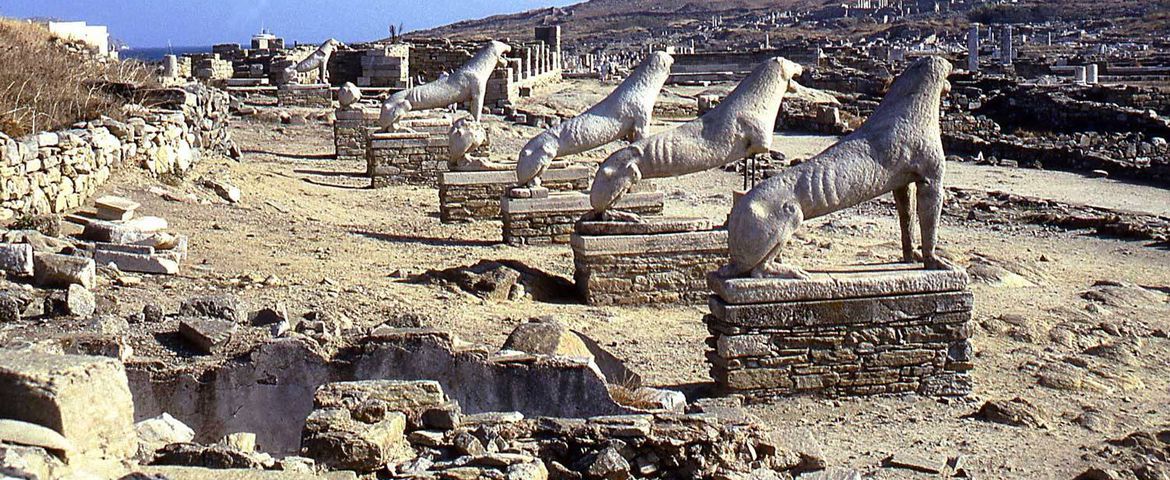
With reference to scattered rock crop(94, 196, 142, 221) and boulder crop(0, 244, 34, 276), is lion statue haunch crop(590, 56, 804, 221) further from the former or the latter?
boulder crop(0, 244, 34, 276)

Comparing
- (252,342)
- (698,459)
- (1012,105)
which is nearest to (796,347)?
(698,459)

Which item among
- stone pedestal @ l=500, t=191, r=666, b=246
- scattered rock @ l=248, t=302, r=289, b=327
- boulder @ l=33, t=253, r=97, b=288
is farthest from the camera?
stone pedestal @ l=500, t=191, r=666, b=246

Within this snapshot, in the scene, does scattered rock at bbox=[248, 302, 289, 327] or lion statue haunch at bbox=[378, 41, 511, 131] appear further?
lion statue haunch at bbox=[378, 41, 511, 131]

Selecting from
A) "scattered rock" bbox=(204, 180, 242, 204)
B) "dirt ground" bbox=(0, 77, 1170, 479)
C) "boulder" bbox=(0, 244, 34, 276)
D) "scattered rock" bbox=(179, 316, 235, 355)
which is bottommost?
"dirt ground" bbox=(0, 77, 1170, 479)

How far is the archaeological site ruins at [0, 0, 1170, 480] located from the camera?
20.1ft

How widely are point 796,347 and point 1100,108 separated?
851 inches

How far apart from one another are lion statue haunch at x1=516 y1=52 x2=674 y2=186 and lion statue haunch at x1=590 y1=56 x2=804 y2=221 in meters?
1.24

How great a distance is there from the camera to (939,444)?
760cm

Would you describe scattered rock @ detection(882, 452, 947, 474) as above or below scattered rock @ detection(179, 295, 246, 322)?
below

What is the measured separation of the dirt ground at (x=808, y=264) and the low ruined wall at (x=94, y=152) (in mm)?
361

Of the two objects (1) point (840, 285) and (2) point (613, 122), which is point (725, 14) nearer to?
(2) point (613, 122)

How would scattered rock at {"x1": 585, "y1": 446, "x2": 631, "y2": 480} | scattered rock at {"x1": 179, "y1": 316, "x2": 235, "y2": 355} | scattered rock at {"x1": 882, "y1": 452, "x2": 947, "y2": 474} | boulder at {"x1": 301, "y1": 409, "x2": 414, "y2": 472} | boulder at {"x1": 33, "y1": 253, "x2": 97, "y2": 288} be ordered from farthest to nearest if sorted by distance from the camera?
boulder at {"x1": 33, "y1": 253, "x2": 97, "y2": 288}
scattered rock at {"x1": 179, "y1": 316, "x2": 235, "y2": 355}
scattered rock at {"x1": 882, "y1": 452, "x2": 947, "y2": 474}
scattered rock at {"x1": 585, "y1": 446, "x2": 631, "y2": 480}
boulder at {"x1": 301, "y1": 409, "x2": 414, "y2": 472}

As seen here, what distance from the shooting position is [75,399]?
15.7 ft

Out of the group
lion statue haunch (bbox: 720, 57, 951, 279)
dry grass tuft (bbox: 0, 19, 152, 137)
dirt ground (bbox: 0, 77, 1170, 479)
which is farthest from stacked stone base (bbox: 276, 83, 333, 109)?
lion statue haunch (bbox: 720, 57, 951, 279)
